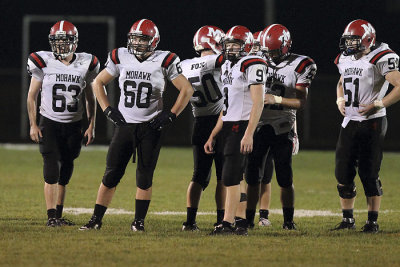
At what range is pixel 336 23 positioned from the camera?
3147 cm

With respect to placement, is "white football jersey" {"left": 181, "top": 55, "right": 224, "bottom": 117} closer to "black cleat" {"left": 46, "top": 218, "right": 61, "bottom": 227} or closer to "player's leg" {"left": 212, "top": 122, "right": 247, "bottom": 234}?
"player's leg" {"left": 212, "top": 122, "right": 247, "bottom": 234}

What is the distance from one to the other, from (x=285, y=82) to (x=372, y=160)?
958 millimetres

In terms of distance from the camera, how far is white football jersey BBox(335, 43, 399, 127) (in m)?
7.38

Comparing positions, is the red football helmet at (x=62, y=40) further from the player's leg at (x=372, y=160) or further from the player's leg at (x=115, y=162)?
the player's leg at (x=372, y=160)

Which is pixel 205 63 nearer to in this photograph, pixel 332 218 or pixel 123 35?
pixel 332 218

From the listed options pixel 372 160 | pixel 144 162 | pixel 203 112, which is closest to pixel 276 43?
pixel 203 112

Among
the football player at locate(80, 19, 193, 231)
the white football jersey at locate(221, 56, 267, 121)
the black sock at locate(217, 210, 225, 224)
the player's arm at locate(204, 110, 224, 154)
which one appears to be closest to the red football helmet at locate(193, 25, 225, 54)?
the football player at locate(80, 19, 193, 231)

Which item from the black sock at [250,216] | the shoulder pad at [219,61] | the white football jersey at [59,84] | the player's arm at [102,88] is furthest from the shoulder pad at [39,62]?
the black sock at [250,216]

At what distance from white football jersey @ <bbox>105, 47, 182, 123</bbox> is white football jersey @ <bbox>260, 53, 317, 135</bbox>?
86 centimetres

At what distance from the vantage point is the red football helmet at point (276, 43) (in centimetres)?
744

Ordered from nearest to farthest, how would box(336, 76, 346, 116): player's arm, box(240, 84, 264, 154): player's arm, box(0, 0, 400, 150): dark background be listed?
1. box(240, 84, 264, 154): player's arm
2. box(336, 76, 346, 116): player's arm
3. box(0, 0, 400, 150): dark background

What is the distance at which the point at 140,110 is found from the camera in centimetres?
716

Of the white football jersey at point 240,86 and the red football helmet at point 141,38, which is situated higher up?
the red football helmet at point 141,38

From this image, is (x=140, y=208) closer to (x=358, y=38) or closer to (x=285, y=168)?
(x=285, y=168)
